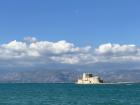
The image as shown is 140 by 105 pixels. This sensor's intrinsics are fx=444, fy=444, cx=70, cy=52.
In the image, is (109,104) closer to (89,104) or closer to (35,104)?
(89,104)

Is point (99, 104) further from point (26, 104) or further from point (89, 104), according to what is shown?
point (26, 104)

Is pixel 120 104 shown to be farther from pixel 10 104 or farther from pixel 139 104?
pixel 10 104

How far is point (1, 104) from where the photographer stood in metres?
107

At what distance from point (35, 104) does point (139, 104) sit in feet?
84.0

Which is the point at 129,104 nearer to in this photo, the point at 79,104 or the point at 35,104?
the point at 79,104

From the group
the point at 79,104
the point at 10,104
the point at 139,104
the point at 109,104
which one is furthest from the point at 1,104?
the point at 139,104

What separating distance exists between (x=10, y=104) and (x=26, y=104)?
3905 mm

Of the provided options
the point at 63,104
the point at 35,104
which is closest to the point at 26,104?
the point at 35,104

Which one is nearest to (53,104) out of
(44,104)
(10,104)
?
(44,104)

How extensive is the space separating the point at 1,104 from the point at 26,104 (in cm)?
612

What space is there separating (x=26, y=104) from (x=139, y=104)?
2779 centimetres

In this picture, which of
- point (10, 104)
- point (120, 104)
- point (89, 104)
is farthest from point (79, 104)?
point (10, 104)

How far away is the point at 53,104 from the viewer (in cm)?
11044

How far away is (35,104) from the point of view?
358 ft
